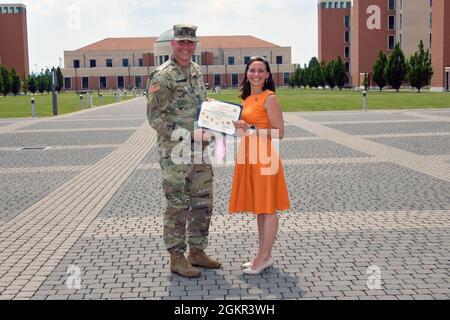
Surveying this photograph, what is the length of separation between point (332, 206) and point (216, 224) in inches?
68.3

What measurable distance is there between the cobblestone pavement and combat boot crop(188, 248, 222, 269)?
87mm

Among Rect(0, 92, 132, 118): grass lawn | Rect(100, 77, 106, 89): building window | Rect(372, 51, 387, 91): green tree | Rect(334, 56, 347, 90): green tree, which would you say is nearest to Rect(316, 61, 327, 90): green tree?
Rect(334, 56, 347, 90): green tree

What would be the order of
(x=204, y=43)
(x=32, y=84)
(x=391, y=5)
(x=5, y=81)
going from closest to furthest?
1. (x=5, y=81)
2. (x=32, y=84)
3. (x=391, y=5)
4. (x=204, y=43)

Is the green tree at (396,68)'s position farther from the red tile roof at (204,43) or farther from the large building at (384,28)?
the red tile roof at (204,43)

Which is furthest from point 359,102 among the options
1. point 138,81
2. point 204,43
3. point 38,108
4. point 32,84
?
point 204,43

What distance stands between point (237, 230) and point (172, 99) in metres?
2.18

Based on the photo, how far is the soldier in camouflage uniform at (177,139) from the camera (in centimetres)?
489

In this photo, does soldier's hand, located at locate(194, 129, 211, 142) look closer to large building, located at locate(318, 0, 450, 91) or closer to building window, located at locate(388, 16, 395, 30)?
large building, located at locate(318, 0, 450, 91)

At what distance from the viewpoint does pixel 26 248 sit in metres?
6.01

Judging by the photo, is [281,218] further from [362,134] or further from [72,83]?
[72,83]

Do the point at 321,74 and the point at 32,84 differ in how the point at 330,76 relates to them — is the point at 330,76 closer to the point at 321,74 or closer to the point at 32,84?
the point at 321,74

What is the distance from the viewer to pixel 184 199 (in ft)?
16.5

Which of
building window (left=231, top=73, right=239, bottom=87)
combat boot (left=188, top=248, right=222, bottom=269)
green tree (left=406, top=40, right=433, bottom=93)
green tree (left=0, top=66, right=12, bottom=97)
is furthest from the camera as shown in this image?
building window (left=231, top=73, right=239, bottom=87)

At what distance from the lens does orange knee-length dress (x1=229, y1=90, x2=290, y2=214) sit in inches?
194
